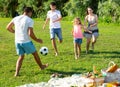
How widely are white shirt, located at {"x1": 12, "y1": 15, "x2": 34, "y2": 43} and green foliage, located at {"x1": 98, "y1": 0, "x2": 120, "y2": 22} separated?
20434 mm

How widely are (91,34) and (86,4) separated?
20703mm

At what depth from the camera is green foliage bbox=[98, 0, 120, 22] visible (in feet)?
94.6

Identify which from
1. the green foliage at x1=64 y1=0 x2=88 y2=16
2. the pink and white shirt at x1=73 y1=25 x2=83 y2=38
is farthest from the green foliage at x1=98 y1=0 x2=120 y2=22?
the pink and white shirt at x1=73 y1=25 x2=83 y2=38

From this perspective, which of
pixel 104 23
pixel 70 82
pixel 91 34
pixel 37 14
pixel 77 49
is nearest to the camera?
pixel 70 82

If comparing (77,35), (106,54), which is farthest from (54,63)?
(106,54)

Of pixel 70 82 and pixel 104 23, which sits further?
pixel 104 23

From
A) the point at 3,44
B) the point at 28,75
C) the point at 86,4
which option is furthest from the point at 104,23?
the point at 28,75

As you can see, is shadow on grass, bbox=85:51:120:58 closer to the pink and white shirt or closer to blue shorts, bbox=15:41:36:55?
the pink and white shirt

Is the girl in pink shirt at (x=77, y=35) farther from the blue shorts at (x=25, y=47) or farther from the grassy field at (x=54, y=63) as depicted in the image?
the blue shorts at (x=25, y=47)

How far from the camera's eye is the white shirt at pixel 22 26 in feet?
29.2

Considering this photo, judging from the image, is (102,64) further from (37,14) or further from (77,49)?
(37,14)

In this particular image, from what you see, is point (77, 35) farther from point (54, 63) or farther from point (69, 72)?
point (69, 72)

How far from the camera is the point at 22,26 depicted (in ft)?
29.3

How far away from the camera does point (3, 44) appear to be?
50.8 feet
